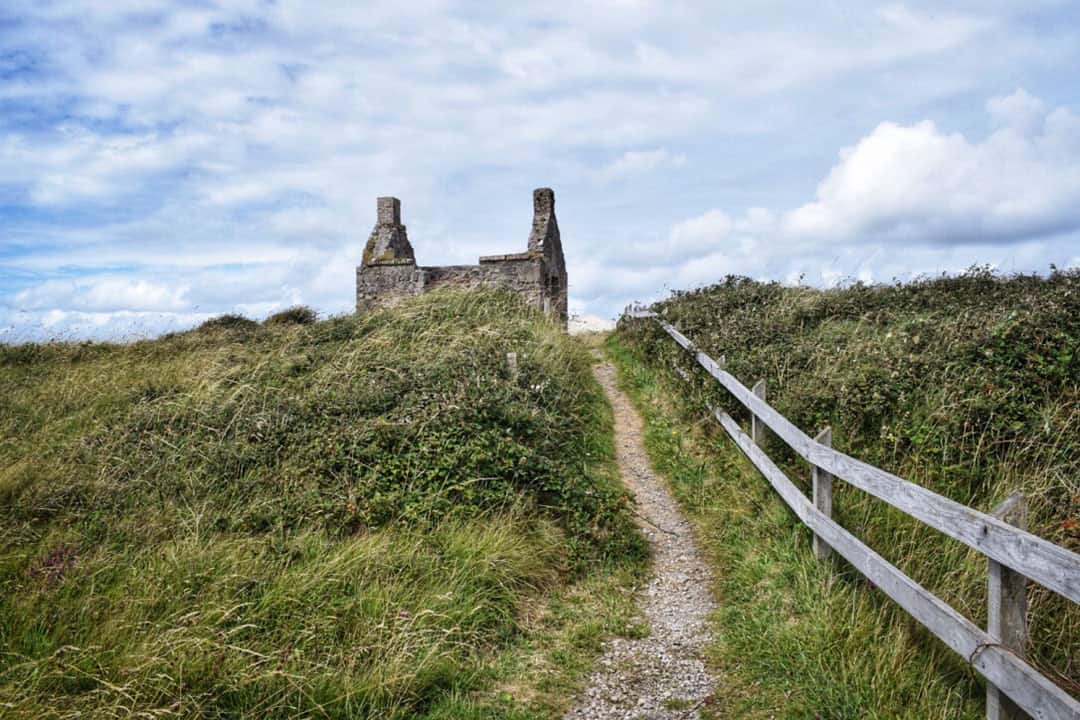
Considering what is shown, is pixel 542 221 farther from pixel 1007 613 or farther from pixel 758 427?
pixel 1007 613

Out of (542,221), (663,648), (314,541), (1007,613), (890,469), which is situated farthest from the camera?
(542,221)

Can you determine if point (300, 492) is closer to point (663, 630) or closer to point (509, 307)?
point (663, 630)

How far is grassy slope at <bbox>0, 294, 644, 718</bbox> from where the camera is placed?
13.9 feet

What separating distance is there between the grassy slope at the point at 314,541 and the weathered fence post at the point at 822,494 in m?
1.74

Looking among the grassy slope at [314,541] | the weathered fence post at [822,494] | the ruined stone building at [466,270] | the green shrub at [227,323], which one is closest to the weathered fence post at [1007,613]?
the weathered fence post at [822,494]

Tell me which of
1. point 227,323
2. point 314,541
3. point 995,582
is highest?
point 227,323

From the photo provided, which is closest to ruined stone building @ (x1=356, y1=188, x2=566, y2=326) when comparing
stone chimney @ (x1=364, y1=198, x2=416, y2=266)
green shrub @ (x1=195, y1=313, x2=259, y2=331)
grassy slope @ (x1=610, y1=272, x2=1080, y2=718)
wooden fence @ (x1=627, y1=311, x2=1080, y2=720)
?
stone chimney @ (x1=364, y1=198, x2=416, y2=266)

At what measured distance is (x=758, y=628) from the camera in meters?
Answer: 5.12

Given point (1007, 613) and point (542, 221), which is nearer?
point (1007, 613)

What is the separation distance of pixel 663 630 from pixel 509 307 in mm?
12618

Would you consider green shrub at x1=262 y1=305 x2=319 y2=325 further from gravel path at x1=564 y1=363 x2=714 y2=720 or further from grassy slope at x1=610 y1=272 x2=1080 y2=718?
gravel path at x1=564 y1=363 x2=714 y2=720

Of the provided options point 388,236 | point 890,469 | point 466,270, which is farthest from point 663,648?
point 388,236

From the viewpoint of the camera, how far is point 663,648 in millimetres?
5312

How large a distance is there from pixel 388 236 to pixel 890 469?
18911mm
